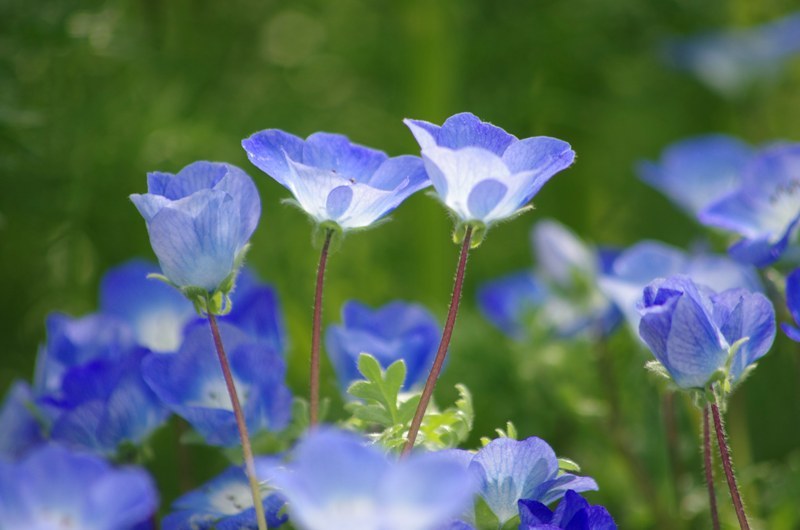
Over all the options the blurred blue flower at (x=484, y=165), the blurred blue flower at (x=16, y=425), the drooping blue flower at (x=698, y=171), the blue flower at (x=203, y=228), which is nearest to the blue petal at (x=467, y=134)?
the blurred blue flower at (x=484, y=165)

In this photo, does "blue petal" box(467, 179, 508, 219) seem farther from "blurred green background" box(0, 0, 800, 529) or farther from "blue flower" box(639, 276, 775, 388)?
"blurred green background" box(0, 0, 800, 529)

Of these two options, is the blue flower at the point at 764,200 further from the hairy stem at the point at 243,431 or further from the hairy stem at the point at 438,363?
the hairy stem at the point at 243,431

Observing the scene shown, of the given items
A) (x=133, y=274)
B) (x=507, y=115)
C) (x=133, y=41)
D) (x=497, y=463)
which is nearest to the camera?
(x=497, y=463)

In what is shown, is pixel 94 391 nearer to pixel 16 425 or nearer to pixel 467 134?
pixel 16 425

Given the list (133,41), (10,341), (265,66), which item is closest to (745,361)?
(133,41)

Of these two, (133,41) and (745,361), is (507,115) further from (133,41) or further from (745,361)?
(745,361)

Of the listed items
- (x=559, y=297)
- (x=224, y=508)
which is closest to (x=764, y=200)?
(x=559, y=297)
